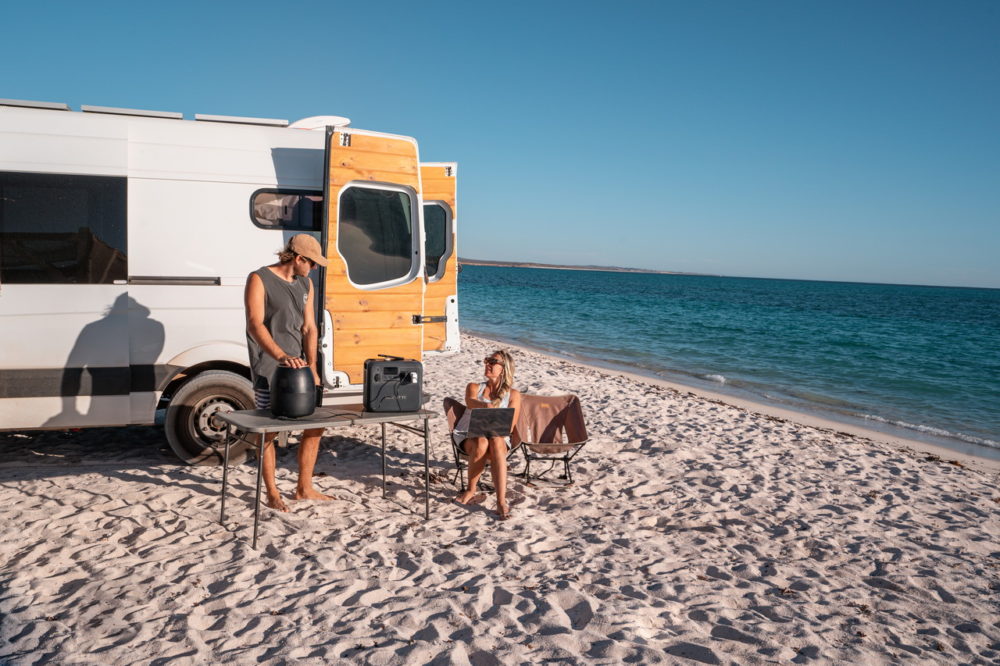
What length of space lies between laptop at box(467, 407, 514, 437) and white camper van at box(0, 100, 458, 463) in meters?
1.13

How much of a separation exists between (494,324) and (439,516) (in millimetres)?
22109

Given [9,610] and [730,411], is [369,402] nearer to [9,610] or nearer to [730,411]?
[9,610]

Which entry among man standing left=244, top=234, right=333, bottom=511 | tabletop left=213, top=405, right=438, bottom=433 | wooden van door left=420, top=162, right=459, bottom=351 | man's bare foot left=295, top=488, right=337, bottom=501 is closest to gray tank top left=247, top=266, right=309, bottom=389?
man standing left=244, top=234, right=333, bottom=511

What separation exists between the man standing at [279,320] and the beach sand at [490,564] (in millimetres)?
887

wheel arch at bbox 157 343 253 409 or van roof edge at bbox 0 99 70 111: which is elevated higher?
van roof edge at bbox 0 99 70 111

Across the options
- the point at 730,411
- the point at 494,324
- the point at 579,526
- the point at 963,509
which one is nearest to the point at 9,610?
the point at 579,526

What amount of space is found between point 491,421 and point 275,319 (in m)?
1.75

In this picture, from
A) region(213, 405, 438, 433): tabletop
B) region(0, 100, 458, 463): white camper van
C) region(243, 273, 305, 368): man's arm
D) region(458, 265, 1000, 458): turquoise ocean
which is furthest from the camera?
region(458, 265, 1000, 458): turquoise ocean

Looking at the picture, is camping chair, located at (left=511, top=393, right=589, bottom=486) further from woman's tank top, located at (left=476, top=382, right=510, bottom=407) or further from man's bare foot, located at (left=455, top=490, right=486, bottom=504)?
man's bare foot, located at (left=455, top=490, right=486, bottom=504)

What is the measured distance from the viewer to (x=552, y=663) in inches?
120

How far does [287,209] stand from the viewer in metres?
5.68

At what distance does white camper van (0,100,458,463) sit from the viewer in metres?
5.06

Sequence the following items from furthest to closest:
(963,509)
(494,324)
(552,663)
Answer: (494,324) → (963,509) → (552,663)

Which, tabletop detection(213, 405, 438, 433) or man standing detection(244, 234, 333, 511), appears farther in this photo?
man standing detection(244, 234, 333, 511)
